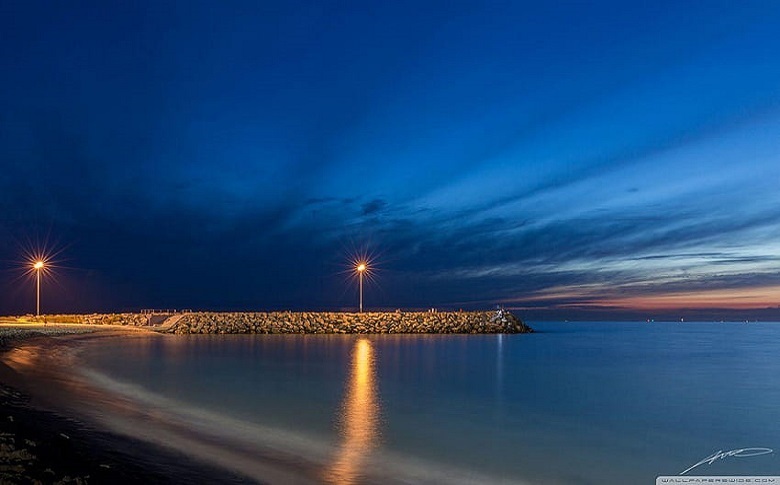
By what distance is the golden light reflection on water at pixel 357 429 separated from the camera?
1168 cm

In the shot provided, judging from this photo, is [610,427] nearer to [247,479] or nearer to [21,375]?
[247,479]

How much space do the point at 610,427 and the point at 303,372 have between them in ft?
53.0

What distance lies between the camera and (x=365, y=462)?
41.5 feet

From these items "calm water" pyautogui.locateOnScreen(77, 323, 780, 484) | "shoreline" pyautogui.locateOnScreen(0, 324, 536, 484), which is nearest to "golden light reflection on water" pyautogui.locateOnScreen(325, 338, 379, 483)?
"calm water" pyautogui.locateOnScreen(77, 323, 780, 484)

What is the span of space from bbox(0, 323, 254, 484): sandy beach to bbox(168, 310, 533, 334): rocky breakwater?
53.5 m

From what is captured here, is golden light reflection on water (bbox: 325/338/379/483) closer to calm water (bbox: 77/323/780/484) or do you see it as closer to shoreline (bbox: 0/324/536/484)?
calm water (bbox: 77/323/780/484)

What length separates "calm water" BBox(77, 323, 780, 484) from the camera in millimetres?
13328

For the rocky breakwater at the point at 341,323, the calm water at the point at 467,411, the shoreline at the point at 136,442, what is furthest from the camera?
the rocky breakwater at the point at 341,323

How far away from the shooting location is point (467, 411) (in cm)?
2005

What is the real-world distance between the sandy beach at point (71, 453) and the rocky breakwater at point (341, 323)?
2106 inches

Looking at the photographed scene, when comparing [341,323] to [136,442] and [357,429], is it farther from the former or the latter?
[136,442]
